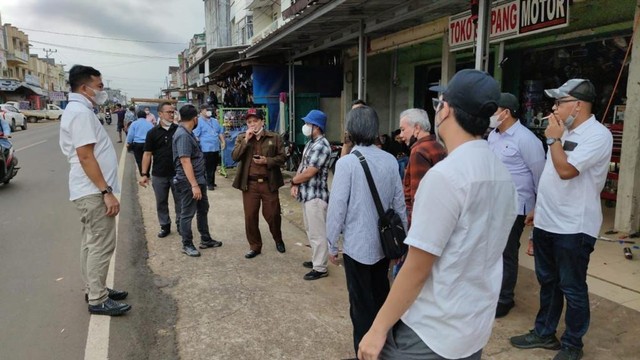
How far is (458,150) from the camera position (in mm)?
1475

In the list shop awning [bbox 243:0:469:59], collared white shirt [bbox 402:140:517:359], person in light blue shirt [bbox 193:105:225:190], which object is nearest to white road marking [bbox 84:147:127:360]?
collared white shirt [bbox 402:140:517:359]

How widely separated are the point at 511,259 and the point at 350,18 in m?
4.65

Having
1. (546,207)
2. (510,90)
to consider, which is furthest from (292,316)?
(510,90)

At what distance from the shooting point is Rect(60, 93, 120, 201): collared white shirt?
11.7 feet

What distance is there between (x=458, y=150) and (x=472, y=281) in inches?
17.4

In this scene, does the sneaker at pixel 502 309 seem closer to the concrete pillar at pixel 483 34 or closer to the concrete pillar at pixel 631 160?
the concrete pillar at pixel 483 34

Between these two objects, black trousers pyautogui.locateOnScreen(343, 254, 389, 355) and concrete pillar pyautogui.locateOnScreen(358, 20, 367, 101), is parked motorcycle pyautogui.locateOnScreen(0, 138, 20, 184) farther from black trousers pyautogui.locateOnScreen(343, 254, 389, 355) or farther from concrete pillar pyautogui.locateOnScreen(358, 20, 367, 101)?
black trousers pyautogui.locateOnScreen(343, 254, 389, 355)

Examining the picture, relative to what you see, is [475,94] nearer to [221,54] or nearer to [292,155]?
[292,155]

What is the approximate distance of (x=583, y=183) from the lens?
114 inches

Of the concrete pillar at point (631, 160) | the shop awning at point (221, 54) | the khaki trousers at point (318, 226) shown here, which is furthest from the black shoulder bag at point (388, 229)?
the shop awning at point (221, 54)

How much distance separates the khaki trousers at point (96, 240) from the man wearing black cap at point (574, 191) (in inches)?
132

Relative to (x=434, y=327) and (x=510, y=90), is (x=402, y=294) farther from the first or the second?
(x=510, y=90)

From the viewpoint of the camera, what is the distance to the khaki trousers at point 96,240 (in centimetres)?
368

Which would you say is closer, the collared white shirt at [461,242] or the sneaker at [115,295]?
the collared white shirt at [461,242]
